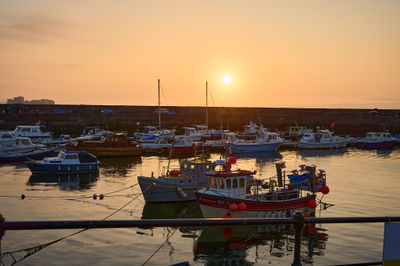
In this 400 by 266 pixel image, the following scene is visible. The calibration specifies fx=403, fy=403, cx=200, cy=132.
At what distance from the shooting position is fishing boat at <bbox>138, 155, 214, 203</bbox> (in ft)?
92.9

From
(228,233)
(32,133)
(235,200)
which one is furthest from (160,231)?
(32,133)

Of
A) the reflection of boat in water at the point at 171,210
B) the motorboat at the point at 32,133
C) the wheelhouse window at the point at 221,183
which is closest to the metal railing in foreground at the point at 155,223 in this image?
the wheelhouse window at the point at 221,183

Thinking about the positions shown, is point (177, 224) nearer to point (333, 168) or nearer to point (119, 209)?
point (119, 209)

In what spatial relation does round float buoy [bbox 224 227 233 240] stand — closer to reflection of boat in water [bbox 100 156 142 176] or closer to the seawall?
reflection of boat in water [bbox 100 156 142 176]

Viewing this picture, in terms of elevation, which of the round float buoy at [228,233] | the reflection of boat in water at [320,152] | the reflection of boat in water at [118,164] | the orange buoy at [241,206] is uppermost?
the orange buoy at [241,206]

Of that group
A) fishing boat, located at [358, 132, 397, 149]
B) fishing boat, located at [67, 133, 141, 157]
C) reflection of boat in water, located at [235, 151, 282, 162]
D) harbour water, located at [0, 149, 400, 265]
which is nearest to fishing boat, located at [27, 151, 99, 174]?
harbour water, located at [0, 149, 400, 265]

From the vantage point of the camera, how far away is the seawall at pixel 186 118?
8538 cm

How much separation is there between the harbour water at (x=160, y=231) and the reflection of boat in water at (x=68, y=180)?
0.09 metres

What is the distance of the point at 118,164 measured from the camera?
49719 mm

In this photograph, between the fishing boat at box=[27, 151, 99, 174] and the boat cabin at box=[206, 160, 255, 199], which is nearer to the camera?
the boat cabin at box=[206, 160, 255, 199]

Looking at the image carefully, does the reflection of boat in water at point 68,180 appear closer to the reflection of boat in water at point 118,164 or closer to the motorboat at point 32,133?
the reflection of boat in water at point 118,164

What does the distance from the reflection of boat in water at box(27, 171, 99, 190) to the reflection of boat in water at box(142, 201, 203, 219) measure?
9.55 meters

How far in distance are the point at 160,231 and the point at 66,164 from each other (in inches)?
839

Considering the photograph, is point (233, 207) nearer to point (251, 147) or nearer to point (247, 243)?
point (247, 243)
